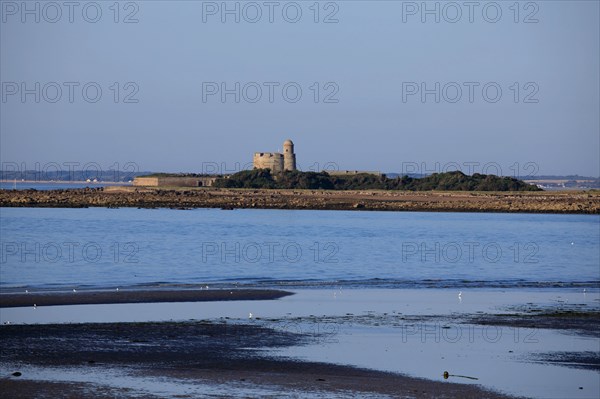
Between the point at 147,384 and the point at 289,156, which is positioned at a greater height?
the point at 289,156

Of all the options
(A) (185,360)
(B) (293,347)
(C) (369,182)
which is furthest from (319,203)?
(A) (185,360)

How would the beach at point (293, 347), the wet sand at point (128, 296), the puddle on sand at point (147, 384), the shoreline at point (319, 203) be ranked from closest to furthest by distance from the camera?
the puddle on sand at point (147, 384), the beach at point (293, 347), the wet sand at point (128, 296), the shoreline at point (319, 203)

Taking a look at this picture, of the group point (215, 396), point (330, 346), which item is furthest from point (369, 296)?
point (215, 396)

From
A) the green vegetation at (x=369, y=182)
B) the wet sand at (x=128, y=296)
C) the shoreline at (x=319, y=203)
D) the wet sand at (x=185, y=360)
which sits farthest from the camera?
the green vegetation at (x=369, y=182)

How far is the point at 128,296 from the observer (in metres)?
25.5

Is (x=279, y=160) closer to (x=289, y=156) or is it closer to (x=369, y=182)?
(x=289, y=156)

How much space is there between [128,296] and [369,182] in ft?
377

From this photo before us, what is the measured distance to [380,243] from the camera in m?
49.1

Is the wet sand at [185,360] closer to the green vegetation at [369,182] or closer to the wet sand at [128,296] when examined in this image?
the wet sand at [128,296]

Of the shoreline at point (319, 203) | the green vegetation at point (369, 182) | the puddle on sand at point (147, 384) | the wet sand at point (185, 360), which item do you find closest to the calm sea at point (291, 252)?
the wet sand at point (185, 360)

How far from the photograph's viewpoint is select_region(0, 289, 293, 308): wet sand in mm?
23984

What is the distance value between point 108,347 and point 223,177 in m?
130

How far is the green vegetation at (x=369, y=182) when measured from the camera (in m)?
134

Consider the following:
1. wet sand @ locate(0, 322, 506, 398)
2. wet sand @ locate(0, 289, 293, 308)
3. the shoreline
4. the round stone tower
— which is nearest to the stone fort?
the round stone tower
